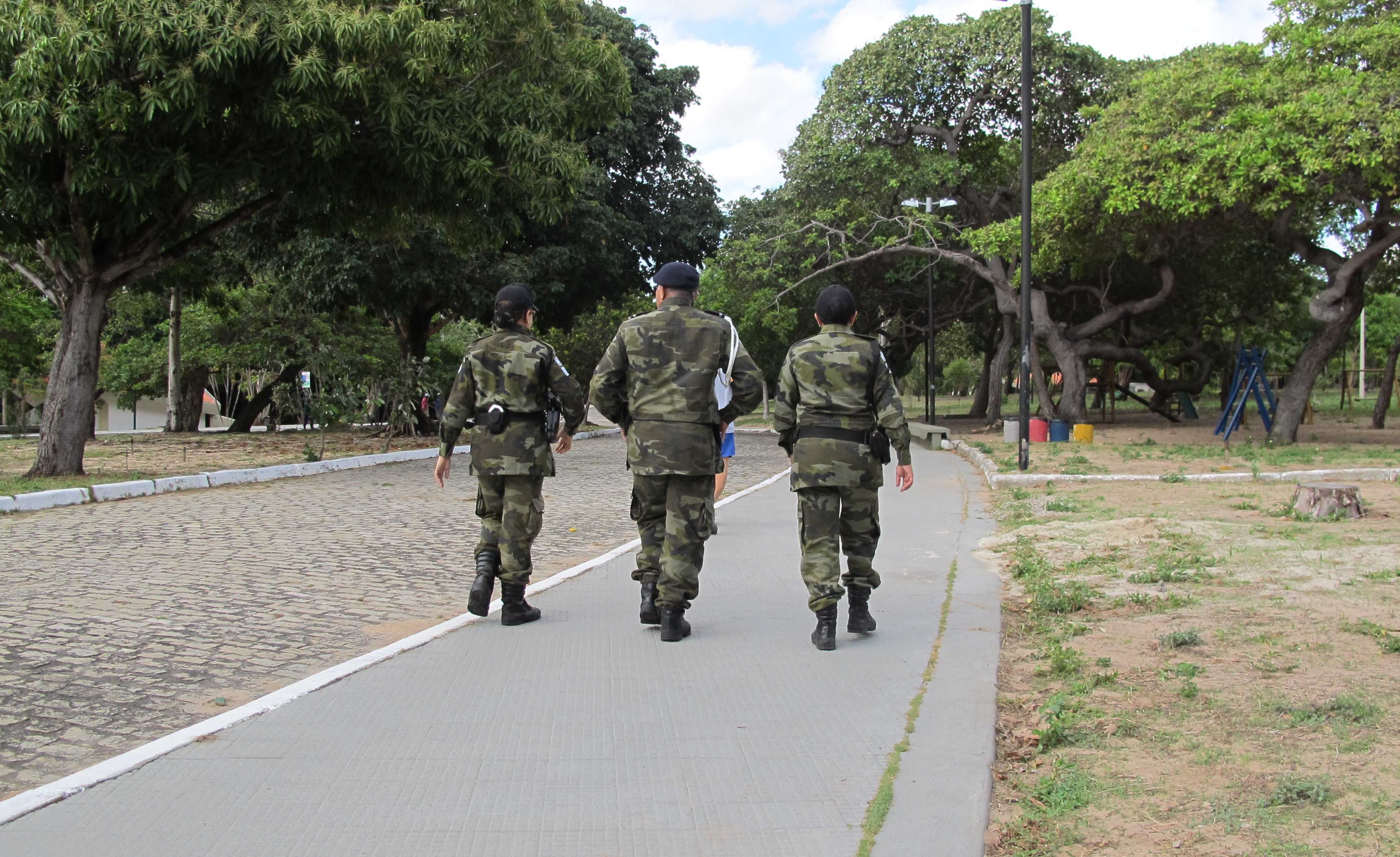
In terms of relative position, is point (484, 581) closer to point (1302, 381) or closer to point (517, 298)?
point (517, 298)

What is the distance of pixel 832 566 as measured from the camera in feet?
18.9

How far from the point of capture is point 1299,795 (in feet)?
11.2

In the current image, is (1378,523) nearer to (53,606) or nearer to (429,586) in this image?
(429,586)

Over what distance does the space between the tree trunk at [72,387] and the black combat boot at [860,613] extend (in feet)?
42.6

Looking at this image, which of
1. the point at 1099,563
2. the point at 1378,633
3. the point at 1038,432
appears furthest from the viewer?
the point at 1038,432

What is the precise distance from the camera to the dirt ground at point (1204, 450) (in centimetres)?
1608

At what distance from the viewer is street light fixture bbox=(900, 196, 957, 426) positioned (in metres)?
27.0

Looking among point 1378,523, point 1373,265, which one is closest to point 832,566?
point 1378,523

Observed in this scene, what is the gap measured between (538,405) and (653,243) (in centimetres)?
2724

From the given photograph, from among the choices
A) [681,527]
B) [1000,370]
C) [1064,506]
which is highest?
[1000,370]

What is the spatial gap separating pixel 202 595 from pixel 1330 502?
9.14 metres

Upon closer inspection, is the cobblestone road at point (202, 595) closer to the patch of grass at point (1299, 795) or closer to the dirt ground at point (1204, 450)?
the patch of grass at point (1299, 795)

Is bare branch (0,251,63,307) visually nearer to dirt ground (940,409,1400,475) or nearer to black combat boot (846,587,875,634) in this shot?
dirt ground (940,409,1400,475)

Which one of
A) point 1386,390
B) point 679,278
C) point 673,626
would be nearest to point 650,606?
point 673,626
